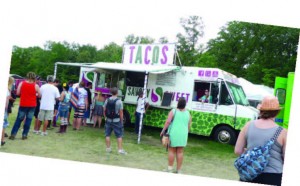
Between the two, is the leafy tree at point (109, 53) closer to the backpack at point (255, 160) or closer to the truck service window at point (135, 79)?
the truck service window at point (135, 79)

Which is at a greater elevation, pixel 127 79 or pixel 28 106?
pixel 127 79

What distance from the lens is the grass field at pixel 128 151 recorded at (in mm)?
6637

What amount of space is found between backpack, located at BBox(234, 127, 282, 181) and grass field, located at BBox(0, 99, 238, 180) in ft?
10.7

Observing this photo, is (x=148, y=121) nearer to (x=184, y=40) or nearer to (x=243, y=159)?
(x=243, y=159)

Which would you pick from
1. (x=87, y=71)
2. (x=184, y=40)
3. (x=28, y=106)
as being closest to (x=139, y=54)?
(x=87, y=71)

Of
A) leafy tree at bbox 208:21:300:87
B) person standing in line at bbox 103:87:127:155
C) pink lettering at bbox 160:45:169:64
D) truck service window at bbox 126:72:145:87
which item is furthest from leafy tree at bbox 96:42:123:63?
person standing in line at bbox 103:87:127:155

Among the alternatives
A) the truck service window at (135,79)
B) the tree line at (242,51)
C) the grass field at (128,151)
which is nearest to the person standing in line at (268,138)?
the grass field at (128,151)

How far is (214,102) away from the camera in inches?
396

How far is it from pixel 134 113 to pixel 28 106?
4.53 m

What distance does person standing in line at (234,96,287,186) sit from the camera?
3152 mm

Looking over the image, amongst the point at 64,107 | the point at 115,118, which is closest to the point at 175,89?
the point at 64,107

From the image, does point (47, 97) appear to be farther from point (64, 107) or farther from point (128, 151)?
point (128, 151)

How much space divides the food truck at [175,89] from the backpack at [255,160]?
6.10 meters

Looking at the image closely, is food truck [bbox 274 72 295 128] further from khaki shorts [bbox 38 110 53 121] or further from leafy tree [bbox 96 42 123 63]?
leafy tree [bbox 96 42 123 63]
